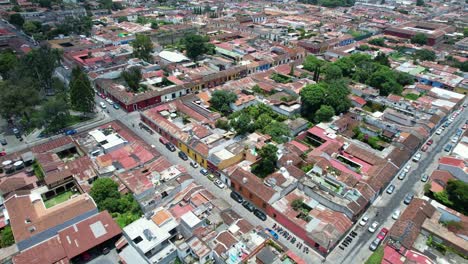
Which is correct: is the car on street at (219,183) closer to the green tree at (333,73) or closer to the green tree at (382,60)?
the green tree at (333,73)

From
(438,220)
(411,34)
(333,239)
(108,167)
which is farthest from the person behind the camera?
(411,34)

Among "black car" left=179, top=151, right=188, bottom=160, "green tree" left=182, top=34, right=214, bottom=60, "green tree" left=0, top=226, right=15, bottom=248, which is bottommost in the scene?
"green tree" left=0, top=226, right=15, bottom=248

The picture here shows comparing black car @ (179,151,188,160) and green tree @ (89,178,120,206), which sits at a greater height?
green tree @ (89,178,120,206)

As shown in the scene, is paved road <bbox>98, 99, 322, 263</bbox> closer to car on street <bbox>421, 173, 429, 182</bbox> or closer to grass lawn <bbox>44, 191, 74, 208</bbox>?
grass lawn <bbox>44, 191, 74, 208</bbox>

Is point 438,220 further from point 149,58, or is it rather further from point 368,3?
point 368,3

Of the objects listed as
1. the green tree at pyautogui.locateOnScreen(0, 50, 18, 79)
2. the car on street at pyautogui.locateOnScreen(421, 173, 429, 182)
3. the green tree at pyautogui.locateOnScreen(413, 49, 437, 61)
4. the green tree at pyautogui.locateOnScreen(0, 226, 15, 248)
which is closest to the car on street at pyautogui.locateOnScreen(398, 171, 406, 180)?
the car on street at pyautogui.locateOnScreen(421, 173, 429, 182)

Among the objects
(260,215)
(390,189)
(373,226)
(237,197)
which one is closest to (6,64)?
(237,197)

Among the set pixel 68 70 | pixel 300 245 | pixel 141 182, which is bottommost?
pixel 300 245

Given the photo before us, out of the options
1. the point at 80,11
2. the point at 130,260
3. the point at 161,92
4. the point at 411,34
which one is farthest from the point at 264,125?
the point at 80,11
